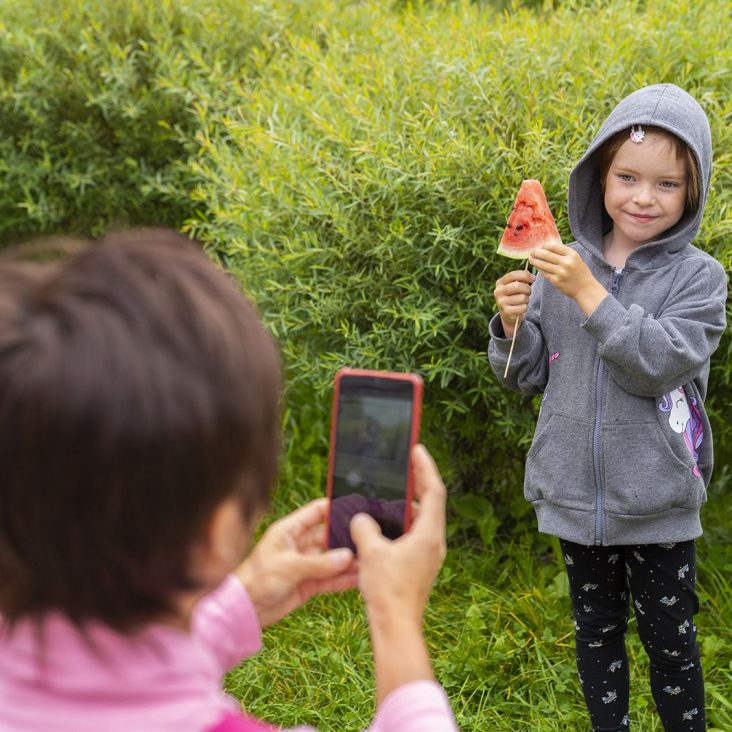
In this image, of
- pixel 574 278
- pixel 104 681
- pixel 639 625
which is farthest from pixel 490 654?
pixel 104 681

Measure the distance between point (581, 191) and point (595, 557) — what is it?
113 centimetres

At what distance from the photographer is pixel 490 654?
11.9ft

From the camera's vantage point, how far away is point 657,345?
100.0 inches

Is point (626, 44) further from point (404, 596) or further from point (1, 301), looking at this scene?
point (1, 301)

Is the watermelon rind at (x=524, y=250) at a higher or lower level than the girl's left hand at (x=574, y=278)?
higher

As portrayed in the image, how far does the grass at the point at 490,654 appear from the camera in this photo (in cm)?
341

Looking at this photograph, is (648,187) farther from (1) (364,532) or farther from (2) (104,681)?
(2) (104,681)

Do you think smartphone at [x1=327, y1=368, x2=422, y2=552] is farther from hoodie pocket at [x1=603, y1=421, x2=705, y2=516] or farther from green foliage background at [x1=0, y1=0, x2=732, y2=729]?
green foliage background at [x1=0, y1=0, x2=732, y2=729]

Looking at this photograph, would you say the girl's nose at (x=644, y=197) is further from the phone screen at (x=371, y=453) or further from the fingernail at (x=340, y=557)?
the fingernail at (x=340, y=557)

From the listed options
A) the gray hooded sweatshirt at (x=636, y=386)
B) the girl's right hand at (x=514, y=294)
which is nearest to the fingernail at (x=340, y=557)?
the gray hooded sweatshirt at (x=636, y=386)

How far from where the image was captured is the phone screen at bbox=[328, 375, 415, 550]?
156 centimetres

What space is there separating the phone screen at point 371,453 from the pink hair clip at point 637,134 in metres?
1.54

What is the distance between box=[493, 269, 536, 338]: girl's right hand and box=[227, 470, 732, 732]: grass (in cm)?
150

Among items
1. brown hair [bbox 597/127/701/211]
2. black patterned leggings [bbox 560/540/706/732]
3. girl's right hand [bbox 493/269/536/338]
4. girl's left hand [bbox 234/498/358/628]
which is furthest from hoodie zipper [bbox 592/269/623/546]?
girl's left hand [bbox 234/498/358/628]
